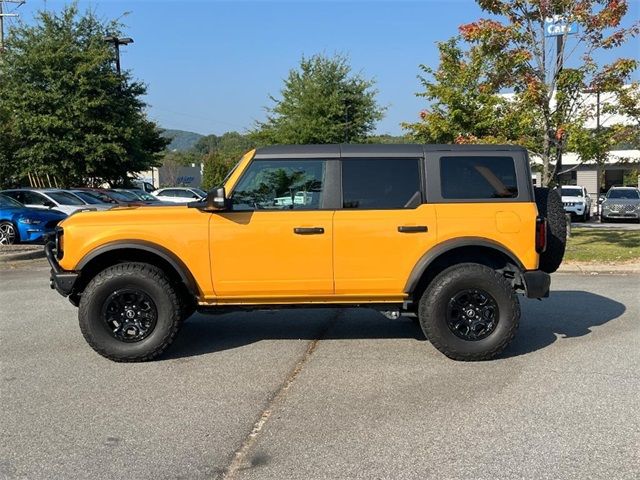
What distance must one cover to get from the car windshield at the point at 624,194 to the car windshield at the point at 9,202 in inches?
848

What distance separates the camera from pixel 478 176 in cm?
546

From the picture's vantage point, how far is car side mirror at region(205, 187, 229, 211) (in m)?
5.20

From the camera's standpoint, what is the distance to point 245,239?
17.4ft

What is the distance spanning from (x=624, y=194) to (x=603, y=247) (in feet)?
45.2

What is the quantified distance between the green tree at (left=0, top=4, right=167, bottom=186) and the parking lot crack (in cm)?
2016

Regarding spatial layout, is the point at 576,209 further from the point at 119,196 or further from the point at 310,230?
the point at 310,230

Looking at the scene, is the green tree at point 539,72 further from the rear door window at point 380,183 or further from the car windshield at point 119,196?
the car windshield at point 119,196

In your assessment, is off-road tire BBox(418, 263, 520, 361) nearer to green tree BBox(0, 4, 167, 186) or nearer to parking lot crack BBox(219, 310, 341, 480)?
parking lot crack BBox(219, 310, 341, 480)

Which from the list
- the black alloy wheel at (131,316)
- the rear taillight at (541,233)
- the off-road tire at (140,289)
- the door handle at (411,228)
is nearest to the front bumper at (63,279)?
the off-road tire at (140,289)

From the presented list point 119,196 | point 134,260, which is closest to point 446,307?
point 134,260

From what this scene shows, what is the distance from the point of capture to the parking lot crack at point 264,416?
11.3ft

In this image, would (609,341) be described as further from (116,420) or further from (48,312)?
(48,312)

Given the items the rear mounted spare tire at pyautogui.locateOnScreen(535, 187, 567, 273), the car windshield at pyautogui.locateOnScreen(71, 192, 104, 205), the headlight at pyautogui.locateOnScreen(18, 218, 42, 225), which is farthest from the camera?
the car windshield at pyautogui.locateOnScreen(71, 192, 104, 205)

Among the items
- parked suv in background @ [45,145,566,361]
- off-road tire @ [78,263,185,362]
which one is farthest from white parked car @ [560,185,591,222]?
off-road tire @ [78,263,185,362]
